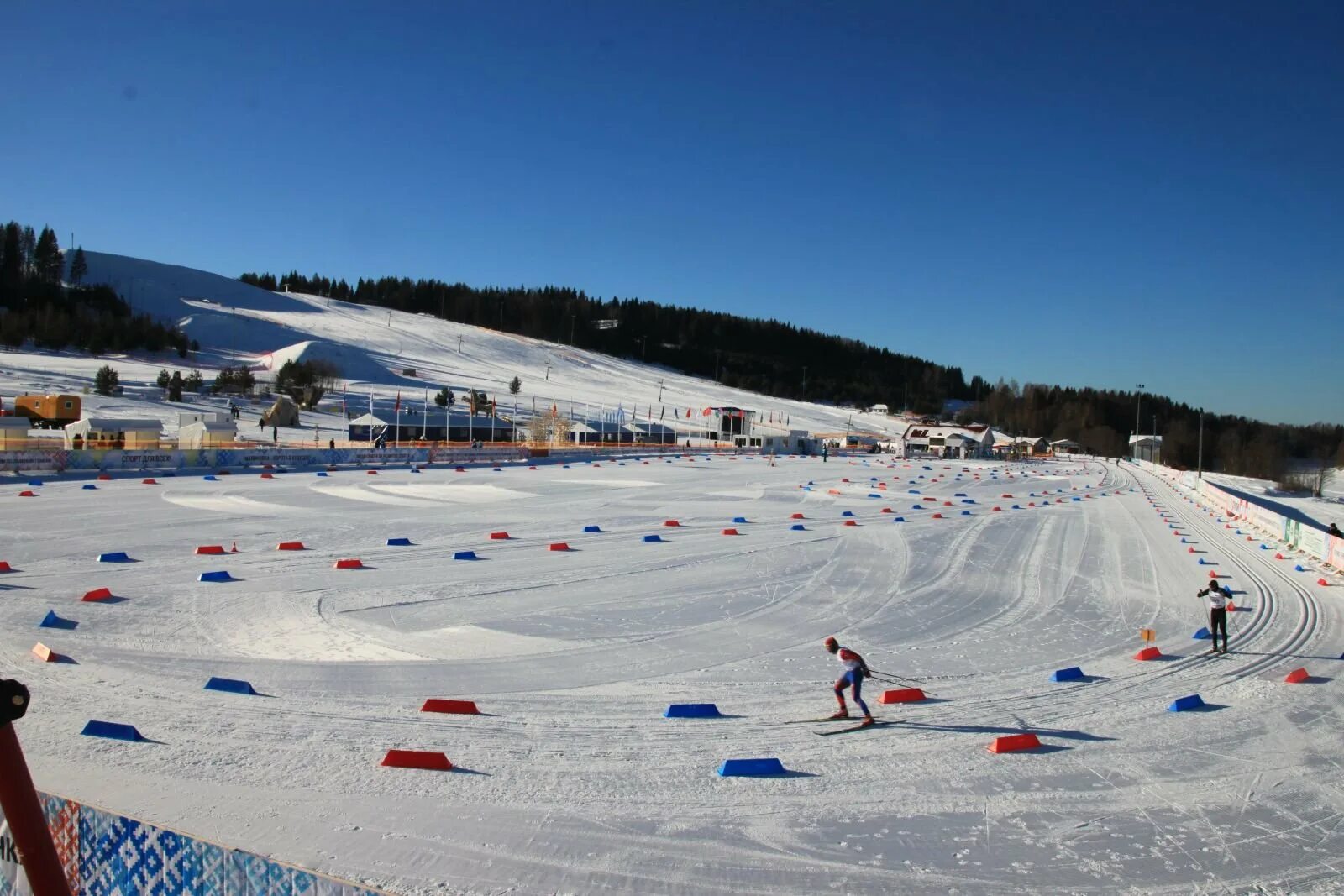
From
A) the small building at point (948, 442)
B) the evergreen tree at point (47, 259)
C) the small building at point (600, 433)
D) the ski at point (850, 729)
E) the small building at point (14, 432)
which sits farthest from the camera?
the evergreen tree at point (47, 259)

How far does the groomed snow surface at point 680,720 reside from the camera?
636 cm

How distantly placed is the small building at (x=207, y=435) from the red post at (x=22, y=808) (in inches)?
1932

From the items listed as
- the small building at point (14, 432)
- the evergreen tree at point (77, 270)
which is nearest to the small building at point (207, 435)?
the small building at point (14, 432)

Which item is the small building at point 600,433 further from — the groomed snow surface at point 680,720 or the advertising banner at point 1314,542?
the advertising banner at point 1314,542

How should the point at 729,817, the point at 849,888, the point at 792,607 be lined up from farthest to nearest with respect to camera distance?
the point at 792,607 → the point at 729,817 → the point at 849,888

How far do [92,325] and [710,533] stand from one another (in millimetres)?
110233

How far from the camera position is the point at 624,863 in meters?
6.10

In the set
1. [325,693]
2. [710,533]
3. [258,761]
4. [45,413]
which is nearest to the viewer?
[258,761]

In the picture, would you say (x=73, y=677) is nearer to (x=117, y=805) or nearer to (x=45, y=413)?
(x=117, y=805)

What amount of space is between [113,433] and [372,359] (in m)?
85.8

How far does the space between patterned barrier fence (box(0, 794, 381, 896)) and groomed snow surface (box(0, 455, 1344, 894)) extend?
1992mm

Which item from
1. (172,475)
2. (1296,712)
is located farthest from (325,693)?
(172,475)

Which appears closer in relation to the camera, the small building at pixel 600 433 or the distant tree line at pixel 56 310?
the small building at pixel 600 433

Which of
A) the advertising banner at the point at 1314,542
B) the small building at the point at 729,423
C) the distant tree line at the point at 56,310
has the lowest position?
the advertising banner at the point at 1314,542
